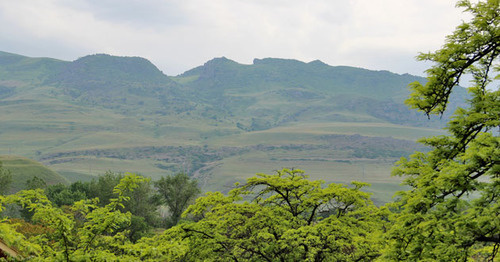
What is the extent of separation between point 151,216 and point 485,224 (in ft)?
221

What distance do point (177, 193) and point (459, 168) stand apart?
225 feet

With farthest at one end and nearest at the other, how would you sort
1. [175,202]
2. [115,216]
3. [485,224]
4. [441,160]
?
[175,202]
[441,160]
[115,216]
[485,224]

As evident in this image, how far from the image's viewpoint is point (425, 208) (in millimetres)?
10250

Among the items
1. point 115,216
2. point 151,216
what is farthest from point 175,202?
point 115,216

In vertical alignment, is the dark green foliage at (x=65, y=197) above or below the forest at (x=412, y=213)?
below

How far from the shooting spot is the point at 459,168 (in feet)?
30.7

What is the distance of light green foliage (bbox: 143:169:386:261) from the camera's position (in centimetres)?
1927

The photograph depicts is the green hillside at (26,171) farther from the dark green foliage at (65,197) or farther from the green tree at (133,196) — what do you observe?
→ the dark green foliage at (65,197)

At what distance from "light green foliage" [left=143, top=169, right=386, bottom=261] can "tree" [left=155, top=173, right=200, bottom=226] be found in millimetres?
51939

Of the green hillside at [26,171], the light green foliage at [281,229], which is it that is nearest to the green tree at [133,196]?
the light green foliage at [281,229]

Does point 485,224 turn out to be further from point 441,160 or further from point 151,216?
point 151,216

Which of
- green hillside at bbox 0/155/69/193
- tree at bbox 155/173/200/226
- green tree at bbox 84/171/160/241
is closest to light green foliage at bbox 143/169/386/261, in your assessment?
green tree at bbox 84/171/160/241

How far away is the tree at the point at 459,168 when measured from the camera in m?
8.91

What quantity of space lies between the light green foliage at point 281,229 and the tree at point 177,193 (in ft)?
170
